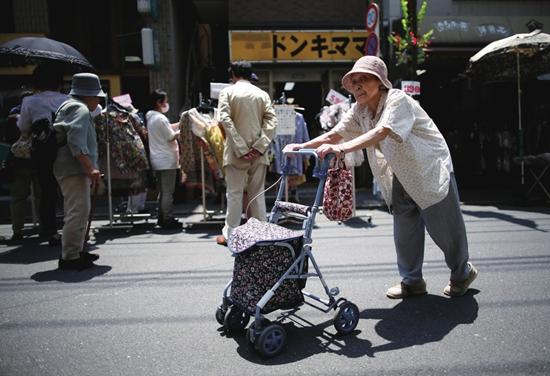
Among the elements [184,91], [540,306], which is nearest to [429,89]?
[184,91]

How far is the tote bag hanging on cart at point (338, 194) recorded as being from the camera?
2.89 meters

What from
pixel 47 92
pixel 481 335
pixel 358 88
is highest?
pixel 47 92

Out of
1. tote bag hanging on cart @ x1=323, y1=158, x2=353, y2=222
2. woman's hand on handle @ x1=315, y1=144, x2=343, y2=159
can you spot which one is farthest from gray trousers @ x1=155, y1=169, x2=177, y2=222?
woman's hand on handle @ x1=315, y1=144, x2=343, y2=159

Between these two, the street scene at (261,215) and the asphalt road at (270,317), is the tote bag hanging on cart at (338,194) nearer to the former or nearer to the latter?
the street scene at (261,215)

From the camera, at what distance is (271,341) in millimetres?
2627

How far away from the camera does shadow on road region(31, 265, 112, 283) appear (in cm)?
428

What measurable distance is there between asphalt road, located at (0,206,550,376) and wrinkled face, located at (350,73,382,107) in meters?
Answer: 1.65

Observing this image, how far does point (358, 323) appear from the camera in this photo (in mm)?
3164

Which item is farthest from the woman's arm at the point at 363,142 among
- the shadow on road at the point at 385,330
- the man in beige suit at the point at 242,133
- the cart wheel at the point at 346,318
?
the man in beige suit at the point at 242,133

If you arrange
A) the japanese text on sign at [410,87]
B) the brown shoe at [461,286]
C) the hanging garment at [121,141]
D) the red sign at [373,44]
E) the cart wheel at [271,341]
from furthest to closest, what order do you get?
1. the red sign at [373,44]
2. the japanese text on sign at [410,87]
3. the hanging garment at [121,141]
4. the brown shoe at [461,286]
5. the cart wheel at [271,341]

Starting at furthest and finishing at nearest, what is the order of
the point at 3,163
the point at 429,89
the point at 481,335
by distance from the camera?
the point at 429,89, the point at 3,163, the point at 481,335

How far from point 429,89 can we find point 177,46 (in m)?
7.75

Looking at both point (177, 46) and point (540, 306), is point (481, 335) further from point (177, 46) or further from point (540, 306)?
point (177, 46)

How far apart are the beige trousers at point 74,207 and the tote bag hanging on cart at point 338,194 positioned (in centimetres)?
282
